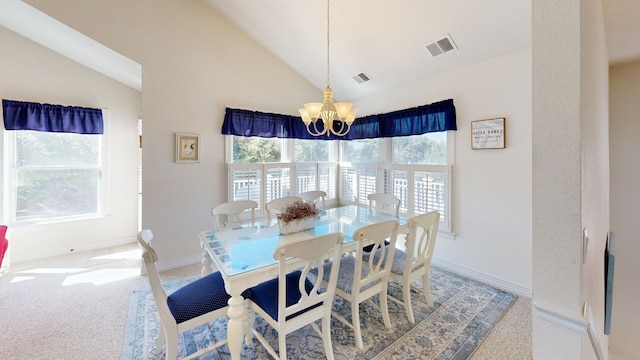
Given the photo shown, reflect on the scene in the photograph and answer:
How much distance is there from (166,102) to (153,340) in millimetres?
2434

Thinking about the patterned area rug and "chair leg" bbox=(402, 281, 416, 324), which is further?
"chair leg" bbox=(402, 281, 416, 324)

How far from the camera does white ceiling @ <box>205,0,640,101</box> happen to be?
2.20 m

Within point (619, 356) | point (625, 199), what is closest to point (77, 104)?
point (625, 199)

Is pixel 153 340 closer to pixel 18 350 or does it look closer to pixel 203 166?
pixel 18 350

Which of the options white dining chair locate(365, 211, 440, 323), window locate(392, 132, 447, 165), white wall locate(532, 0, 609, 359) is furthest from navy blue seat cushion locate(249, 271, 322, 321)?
window locate(392, 132, 447, 165)

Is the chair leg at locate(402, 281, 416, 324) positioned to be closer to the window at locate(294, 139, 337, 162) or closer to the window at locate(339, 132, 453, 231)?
the window at locate(339, 132, 453, 231)

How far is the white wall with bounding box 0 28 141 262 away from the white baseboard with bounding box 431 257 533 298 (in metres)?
4.67

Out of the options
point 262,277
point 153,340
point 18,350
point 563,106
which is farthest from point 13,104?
point 563,106

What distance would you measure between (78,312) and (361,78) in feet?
13.4

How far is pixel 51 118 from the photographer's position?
3.39m

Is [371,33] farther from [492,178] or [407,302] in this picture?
[407,302]

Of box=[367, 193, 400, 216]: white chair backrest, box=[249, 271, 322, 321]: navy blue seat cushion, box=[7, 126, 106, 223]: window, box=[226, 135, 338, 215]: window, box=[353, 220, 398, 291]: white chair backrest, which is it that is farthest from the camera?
box=[226, 135, 338, 215]: window

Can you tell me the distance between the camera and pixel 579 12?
0.83 m

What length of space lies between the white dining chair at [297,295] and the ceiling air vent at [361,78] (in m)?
2.79
